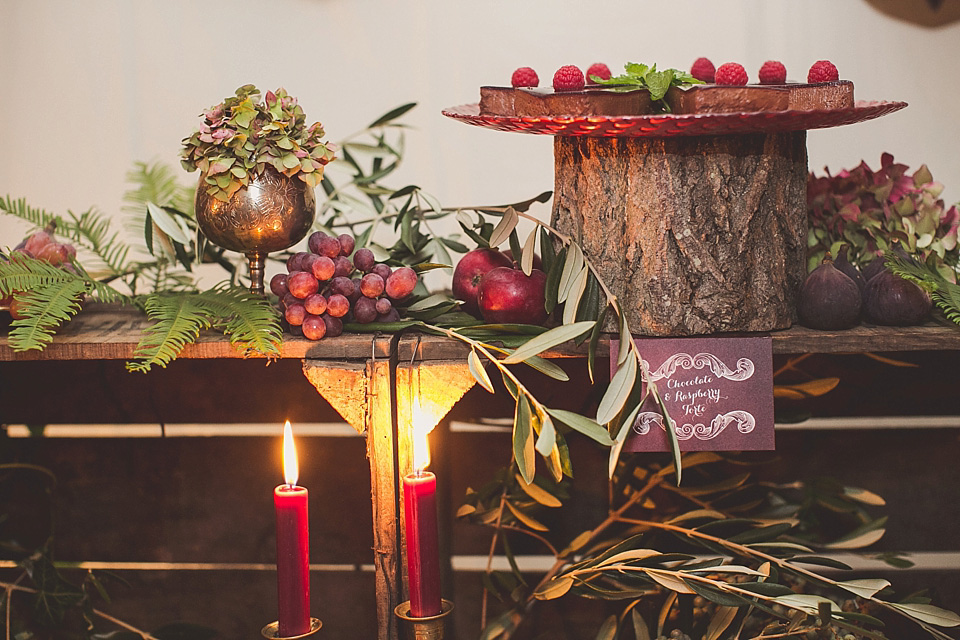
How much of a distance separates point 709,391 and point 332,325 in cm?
46

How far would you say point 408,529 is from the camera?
37.7 inches

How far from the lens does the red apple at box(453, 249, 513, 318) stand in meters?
1.12

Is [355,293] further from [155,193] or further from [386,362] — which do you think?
[155,193]

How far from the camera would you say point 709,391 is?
3.25 ft

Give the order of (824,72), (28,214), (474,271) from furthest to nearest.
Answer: (28,214), (474,271), (824,72)

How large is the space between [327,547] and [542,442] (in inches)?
29.5

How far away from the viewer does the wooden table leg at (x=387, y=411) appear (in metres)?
1.02

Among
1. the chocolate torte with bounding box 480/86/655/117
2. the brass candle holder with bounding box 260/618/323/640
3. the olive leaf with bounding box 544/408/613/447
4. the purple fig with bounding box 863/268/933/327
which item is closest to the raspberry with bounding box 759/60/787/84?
the chocolate torte with bounding box 480/86/655/117

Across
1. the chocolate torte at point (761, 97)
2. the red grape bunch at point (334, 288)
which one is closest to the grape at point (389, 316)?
the red grape bunch at point (334, 288)

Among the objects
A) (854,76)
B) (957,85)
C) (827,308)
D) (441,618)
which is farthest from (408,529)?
(957,85)

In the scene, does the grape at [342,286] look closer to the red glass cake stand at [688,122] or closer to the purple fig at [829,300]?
the red glass cake stand at [688,122]

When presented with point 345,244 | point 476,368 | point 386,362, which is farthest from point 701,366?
point 345,244

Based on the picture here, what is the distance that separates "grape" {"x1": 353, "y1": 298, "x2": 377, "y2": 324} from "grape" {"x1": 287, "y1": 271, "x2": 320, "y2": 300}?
0.06m

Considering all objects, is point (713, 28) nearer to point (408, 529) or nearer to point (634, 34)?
point (634, 34)
